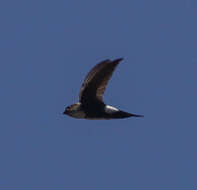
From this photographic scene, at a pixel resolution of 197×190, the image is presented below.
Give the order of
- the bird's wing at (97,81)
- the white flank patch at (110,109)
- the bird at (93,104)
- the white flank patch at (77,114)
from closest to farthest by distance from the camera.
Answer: the bird's wing at (97,81), the bird at (93,104), the white flank patch at (110,109), the white flank patch at (77,114)

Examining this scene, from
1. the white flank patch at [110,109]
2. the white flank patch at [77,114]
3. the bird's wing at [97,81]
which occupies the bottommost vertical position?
the white flank patch at [77,114]

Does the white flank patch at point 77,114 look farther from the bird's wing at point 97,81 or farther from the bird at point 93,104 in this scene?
the bird's wing at point 97,81

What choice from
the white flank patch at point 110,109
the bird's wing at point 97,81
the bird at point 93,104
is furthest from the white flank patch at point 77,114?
the white flank patch at point 110,109

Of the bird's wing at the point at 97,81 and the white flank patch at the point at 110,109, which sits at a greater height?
the bird's wing at the point at 97,81

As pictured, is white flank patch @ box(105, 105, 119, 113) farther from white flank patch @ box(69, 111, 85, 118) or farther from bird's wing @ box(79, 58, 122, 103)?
white flank patch @ box(69, 111, 85, 118)

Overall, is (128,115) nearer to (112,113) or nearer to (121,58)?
(112,113)

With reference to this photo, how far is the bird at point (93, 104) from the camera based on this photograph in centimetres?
2006

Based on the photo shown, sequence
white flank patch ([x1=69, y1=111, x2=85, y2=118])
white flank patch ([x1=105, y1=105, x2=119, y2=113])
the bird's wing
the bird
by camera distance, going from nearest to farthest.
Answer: the bird's wing < the bird < white flank patch ([x1=105, y1=105, x2=119, y2=113]) < white flank patch ([x1=69, y1=111, x2=85, y2=118])

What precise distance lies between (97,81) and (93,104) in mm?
805

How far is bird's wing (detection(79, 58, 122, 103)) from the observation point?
64.0 feet

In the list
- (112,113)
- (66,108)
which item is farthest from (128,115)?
(66,108)

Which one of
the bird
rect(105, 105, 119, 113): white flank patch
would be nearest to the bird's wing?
the bird

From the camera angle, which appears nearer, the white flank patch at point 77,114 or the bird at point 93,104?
the bird at point 93,104

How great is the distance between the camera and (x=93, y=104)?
20578mm
